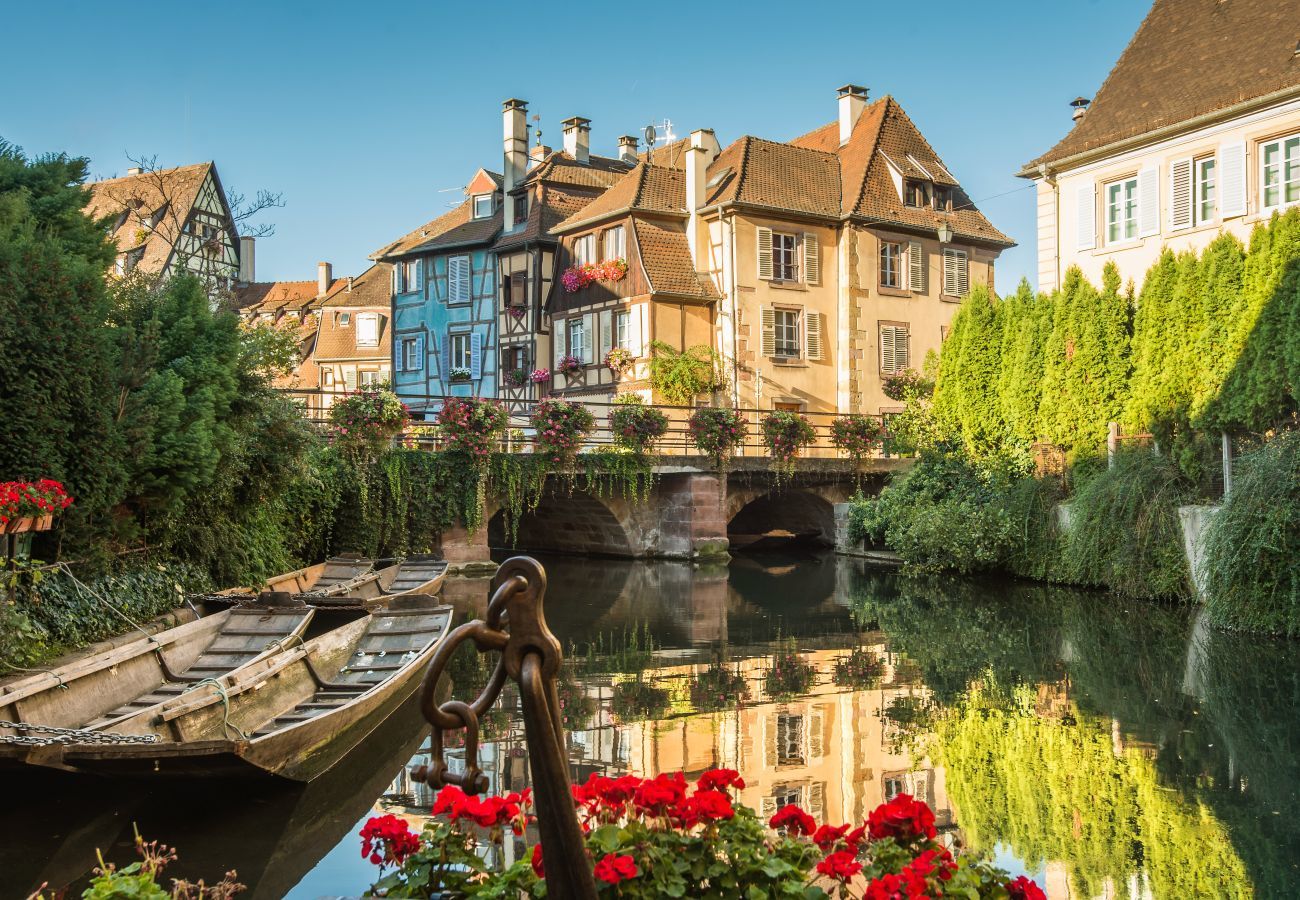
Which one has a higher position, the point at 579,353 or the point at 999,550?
the point at 579,353

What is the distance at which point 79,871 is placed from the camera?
18.5ft

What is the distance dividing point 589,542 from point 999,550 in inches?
343

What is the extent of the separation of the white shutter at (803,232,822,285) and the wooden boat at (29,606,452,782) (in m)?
21.5

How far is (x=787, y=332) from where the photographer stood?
2998cm

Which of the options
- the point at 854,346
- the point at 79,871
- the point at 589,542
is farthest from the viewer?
the point at 854,346

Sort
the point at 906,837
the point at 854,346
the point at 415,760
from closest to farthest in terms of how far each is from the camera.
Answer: the point at 906,837, the point at 415,760, the point at 854,346

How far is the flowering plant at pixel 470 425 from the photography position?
20250 mm

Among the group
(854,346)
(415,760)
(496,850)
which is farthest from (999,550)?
(496,850)

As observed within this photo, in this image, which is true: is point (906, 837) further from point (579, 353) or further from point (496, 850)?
point (579, 353)

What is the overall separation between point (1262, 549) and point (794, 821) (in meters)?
11.0

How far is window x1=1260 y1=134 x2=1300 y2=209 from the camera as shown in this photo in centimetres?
1717

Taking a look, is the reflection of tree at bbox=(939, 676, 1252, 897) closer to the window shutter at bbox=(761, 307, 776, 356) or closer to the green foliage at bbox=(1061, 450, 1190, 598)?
the green foliage at bbox=(1061, 450, 1190, 598)

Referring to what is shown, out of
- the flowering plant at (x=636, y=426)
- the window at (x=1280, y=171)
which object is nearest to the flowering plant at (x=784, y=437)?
the flowering plant at (x=636, y=426)

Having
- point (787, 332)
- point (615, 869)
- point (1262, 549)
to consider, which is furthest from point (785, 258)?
point (615, 869)
